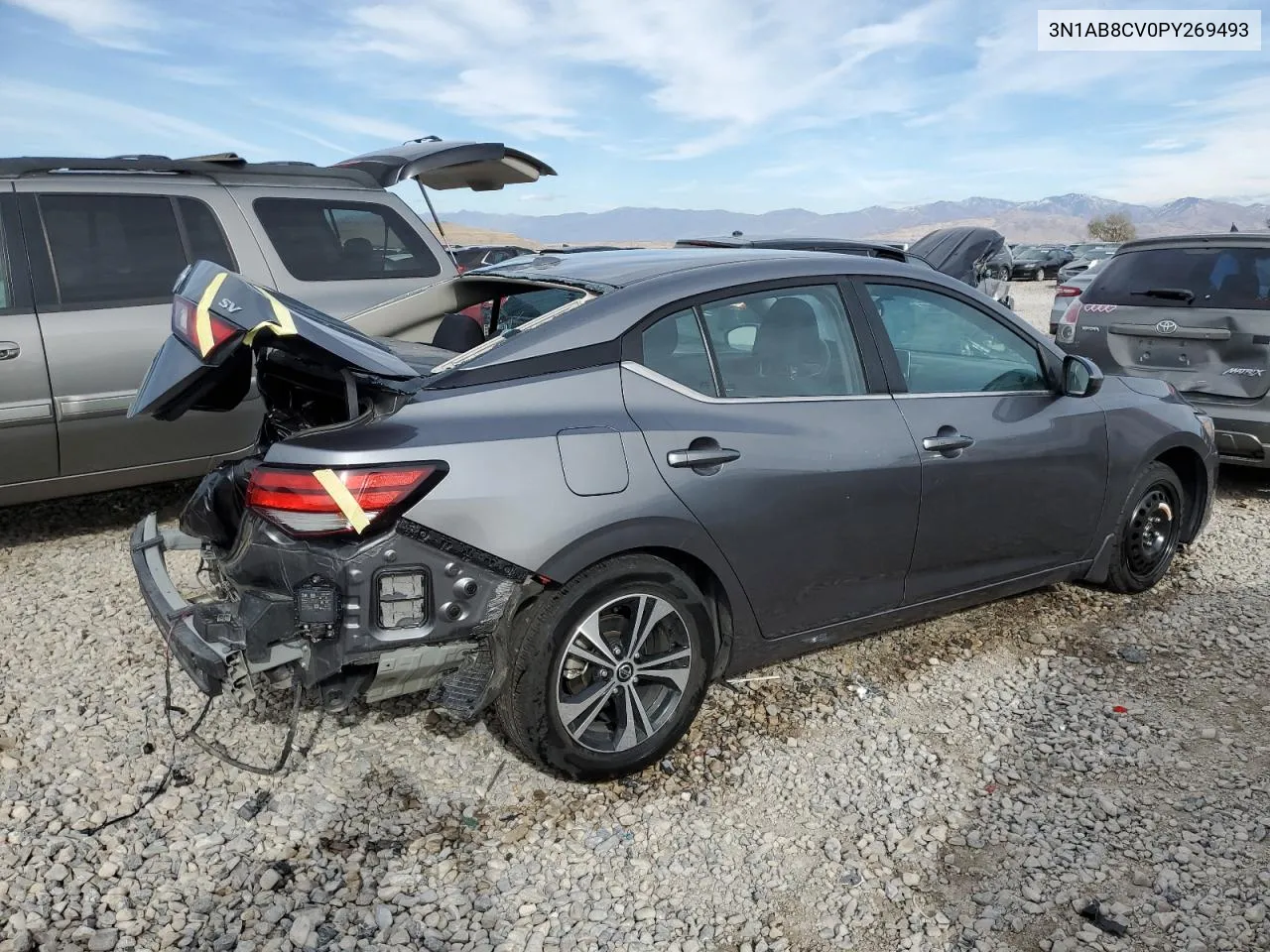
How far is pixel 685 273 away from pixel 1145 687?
2.49 meters

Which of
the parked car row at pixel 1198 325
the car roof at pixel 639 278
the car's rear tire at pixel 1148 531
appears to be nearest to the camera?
the car roof at pixel 639 278

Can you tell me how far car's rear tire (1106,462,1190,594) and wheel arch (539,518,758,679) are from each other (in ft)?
7.28

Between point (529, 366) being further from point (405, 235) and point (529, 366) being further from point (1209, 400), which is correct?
point (1209, 400)

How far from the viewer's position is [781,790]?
311 centimetres

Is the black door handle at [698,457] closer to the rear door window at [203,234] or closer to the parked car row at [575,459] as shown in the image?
the parked car row at [575,459]

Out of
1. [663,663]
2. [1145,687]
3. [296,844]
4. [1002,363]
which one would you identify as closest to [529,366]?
[663,663]

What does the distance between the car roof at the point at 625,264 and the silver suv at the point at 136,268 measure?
2138 millimetres

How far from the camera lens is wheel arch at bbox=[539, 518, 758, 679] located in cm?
276

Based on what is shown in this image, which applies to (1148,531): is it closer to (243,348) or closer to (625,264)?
(625,264)

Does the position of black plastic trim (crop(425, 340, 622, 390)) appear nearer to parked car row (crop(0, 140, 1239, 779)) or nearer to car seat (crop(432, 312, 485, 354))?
parked car row (crop(0, 140, 1239, 779))

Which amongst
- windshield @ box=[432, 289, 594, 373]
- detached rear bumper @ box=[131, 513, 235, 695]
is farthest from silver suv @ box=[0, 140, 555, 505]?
windshield @ box=[432, 289, 594, 373]

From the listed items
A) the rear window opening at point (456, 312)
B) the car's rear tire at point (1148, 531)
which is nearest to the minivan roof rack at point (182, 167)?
the rear window opening at point (456, 312)

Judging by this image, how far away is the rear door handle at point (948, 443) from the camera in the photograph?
11.5 feet

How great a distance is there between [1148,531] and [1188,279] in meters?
2.47
